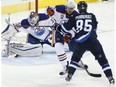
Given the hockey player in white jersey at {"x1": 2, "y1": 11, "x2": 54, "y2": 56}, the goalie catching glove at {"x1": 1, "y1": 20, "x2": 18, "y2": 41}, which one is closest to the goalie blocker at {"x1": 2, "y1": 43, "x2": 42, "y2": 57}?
the hockey player in white jersey at {"x1": 2, "y1": 11, "x2": 54, "y2": 56}

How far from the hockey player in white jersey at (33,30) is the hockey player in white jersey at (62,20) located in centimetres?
23

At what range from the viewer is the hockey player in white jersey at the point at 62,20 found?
3213mm

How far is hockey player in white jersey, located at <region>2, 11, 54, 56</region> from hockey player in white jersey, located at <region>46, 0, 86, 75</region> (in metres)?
0.23

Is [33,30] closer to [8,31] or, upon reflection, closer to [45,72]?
[8,31]

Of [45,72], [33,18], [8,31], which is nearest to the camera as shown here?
[45,72]

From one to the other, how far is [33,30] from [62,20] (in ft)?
1.81

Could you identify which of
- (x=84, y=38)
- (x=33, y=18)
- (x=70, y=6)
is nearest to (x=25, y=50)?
(x=33, y=18)

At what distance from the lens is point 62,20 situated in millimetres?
3492

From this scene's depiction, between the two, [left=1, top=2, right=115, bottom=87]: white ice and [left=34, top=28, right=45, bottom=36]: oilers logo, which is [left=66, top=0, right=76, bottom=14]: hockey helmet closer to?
[left=1, top=2, right=115, bottom=87]: white ice

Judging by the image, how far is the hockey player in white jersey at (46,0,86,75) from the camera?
3.21 metres

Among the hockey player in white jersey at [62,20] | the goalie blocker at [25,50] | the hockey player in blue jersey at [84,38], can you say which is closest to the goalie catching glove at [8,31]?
the goalie blocker at [25,50]

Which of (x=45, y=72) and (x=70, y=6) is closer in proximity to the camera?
(x=70, y=6)

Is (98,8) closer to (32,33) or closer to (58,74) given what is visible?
(32,33)

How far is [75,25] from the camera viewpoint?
295cm
